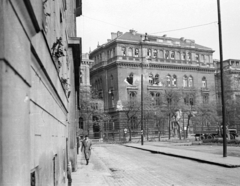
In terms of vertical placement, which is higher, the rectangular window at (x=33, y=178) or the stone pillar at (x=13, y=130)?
the stone pillar at (x=13, y=130)

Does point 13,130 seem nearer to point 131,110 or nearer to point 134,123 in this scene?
point 131,110

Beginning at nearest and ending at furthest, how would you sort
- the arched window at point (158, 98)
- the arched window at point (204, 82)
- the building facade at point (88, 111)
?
the building facade at point (88, 111), the arched window at point (158, 98), the arched window at point (204, 82)

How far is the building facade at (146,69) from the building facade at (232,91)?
161 inches

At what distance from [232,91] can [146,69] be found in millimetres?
17657

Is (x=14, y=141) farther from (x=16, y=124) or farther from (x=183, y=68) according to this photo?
(x=183, y=68)

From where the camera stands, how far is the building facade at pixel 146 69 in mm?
66562

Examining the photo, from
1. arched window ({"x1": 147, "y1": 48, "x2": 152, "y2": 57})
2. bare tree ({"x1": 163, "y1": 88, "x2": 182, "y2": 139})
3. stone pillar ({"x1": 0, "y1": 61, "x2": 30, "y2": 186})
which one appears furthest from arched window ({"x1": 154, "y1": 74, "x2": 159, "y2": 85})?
stone pillar ({"x1": 0, "y1": 61, "x2": 30, "y2": 186})

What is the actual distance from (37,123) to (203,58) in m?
74.7

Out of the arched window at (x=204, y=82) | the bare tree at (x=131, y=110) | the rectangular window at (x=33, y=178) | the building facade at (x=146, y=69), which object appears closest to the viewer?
the rectangular window at (x=33, y=178)

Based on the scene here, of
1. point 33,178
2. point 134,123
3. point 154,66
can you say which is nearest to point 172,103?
point 134,123

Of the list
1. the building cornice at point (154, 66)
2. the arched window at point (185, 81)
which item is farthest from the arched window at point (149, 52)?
the arched window at point (185, 81)

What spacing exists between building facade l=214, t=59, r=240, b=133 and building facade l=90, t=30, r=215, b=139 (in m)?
4.09

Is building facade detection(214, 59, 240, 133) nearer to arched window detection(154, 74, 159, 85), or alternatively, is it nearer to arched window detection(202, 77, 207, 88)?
arched window detection(202, 77, 207, 88)

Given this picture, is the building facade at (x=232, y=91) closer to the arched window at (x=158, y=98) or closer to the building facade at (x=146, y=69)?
the building facade at (x=146, y=69)
